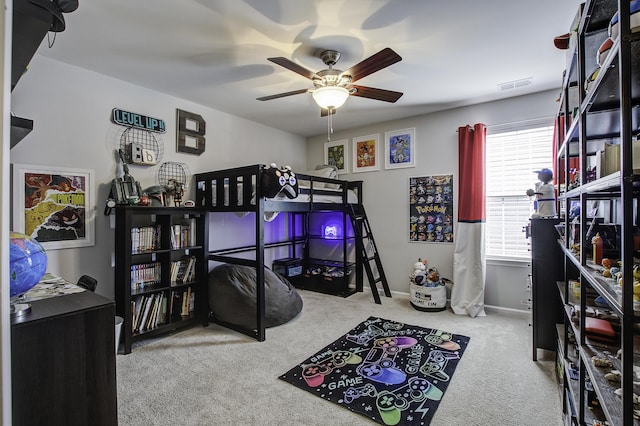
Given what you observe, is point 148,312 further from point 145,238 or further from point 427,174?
point 427,174

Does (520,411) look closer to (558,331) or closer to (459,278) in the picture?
(558,331)

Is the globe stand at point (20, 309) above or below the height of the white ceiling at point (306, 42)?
below

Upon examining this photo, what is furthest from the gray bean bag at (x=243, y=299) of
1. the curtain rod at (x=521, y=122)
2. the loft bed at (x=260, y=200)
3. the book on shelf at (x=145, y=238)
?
the curtain rod at (x=521, y=122)

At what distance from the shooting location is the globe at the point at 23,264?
81 cm

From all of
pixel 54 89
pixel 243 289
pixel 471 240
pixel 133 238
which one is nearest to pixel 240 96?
pixel 54 89

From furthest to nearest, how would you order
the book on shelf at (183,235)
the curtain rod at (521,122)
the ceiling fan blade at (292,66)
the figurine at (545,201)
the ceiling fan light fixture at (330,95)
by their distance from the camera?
the curtain rod at (521,122) < the book on shelf at (183,235) < the figurine at (545,201) < the ceiling fan light fixture at (330,95) < the ceiling fan blade at (292,66)

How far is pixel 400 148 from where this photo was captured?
162 inches

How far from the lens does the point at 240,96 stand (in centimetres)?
327

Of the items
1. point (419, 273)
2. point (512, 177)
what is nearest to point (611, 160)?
point (512, 177)

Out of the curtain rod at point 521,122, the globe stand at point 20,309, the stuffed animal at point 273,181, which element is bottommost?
the globe stand at point 20,309

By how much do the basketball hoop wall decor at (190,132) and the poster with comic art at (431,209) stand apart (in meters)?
2.72

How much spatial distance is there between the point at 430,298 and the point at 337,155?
2.49 meters

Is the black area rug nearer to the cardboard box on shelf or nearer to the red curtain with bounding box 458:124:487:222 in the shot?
the red curtain with bounding box 458:124:487:222

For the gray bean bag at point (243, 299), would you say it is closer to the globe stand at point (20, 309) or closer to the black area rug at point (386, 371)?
the black area rug at point (386, 371)
